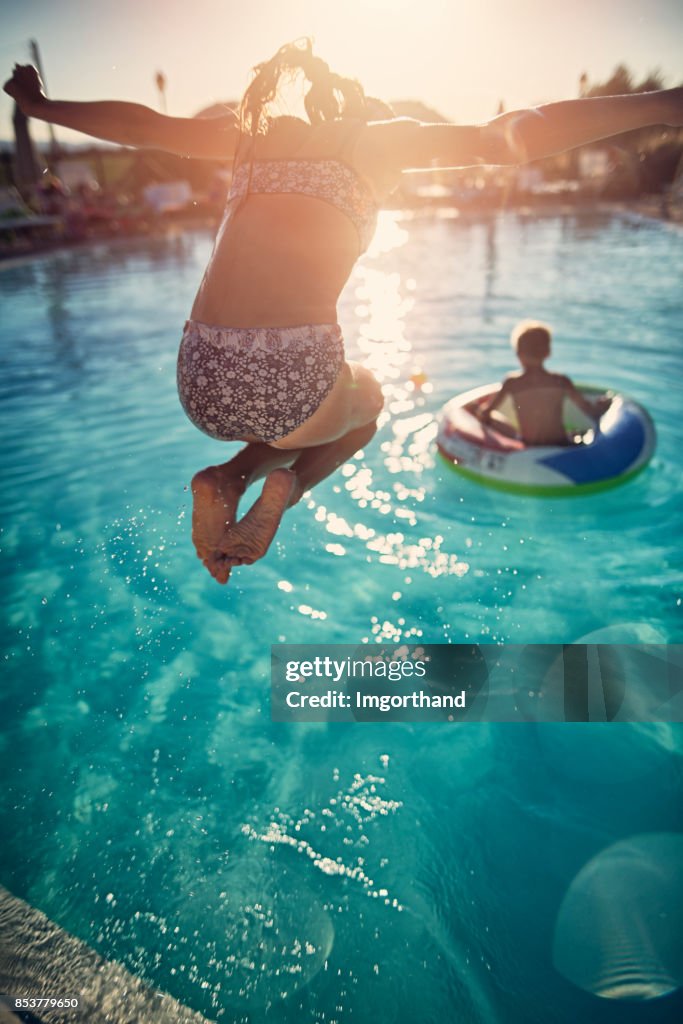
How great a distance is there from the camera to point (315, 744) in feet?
10.5

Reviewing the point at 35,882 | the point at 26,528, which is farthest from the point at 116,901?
the point at 26,528

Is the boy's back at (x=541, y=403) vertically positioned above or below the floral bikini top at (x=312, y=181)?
below

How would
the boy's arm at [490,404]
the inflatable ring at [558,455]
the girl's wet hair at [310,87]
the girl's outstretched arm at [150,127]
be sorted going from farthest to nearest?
1. the boy's arm at [490,404]
2. the inflatable ring at [558,455]
3. the girl's outstretched arm at [150,127]
4. the girl's wet hair at [310,87]

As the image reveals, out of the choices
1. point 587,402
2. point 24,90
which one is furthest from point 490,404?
point 24,90

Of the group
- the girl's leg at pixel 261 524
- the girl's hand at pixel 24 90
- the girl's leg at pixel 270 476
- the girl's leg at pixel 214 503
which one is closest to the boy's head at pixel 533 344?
the girl's leg at pixel 270 476

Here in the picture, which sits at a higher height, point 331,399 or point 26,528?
point 331,399

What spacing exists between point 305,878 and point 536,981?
2.98 ft

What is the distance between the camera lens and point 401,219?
116 ft

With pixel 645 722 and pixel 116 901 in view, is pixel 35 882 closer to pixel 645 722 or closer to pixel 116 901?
pixel 116 901

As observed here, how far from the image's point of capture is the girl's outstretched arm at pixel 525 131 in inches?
77.8

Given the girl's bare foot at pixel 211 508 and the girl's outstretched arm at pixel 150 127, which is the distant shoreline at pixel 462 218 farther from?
the girl's bare foot at pixel 211 508

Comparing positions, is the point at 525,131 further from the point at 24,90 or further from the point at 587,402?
the point at 587,402

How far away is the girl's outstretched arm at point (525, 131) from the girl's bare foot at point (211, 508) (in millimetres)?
1228

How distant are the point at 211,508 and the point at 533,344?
12.8 ft
